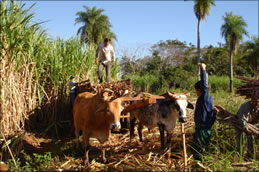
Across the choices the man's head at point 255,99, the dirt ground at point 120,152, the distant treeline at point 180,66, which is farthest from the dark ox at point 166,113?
the distant treeline at point 180,66

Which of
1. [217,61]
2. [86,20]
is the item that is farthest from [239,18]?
[86,20]

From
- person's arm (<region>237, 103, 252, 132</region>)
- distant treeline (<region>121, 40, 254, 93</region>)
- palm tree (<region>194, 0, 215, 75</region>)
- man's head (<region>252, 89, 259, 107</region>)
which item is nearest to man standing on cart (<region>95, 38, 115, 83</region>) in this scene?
person's arm (<region>237, 103, 252, 132</region>)

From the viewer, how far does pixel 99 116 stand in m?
4.54

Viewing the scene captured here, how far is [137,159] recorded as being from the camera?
416cm

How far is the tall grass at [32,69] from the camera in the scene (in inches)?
222

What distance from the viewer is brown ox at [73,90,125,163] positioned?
165 inches

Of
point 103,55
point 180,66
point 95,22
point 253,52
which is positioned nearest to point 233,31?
point 253,52

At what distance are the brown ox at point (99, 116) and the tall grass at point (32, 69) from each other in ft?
6.22

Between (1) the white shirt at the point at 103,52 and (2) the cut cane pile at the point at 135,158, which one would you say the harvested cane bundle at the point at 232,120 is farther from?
(1) the white shirt at the point at 103,52

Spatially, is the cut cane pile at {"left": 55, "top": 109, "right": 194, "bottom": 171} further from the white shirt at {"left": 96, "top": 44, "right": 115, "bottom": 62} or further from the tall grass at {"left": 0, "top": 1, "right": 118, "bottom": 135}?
the white shirt at {"left": 96, "top": 44, "right": 115, "bottom": 62}

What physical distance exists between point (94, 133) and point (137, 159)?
1007 millimetres

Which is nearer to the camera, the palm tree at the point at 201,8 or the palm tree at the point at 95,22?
the palm tree at the point at 201,8

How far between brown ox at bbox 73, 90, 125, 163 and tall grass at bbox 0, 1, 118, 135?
190 cm

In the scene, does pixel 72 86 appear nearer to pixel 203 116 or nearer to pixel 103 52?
pixel 103 52
